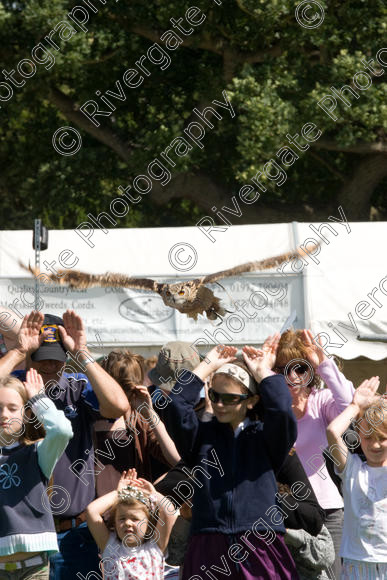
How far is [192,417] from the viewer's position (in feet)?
11.7

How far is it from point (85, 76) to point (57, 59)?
3.64ft

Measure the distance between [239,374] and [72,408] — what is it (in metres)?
0.91

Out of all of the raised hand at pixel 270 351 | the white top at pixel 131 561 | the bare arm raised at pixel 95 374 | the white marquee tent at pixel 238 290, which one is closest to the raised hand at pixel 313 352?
the raised hand at pixel 270 351

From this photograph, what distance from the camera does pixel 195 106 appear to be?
15047 millimetres

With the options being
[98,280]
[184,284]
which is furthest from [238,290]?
[98,280]

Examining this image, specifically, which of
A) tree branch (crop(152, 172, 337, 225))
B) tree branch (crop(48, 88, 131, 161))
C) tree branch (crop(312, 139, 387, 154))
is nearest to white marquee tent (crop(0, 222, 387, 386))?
tree branch (crop(312, 139, 387, 154))

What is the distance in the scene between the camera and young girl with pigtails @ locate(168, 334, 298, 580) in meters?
3.45

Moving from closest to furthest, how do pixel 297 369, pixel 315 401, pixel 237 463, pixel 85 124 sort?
pixel 237 463 < pixel 297 369 < pixel 315 401 < pixel 85 124

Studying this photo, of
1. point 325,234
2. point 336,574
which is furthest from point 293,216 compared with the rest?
point 336,574

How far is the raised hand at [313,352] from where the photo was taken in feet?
13.7

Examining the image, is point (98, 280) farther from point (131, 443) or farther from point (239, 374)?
point (239, 374)

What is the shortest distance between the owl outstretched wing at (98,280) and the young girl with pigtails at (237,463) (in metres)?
4.32

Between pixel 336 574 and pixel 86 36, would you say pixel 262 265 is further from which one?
pixel 86 36

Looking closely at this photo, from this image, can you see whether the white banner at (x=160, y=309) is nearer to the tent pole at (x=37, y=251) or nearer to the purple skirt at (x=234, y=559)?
the tent pole at (x=37, y=251)
